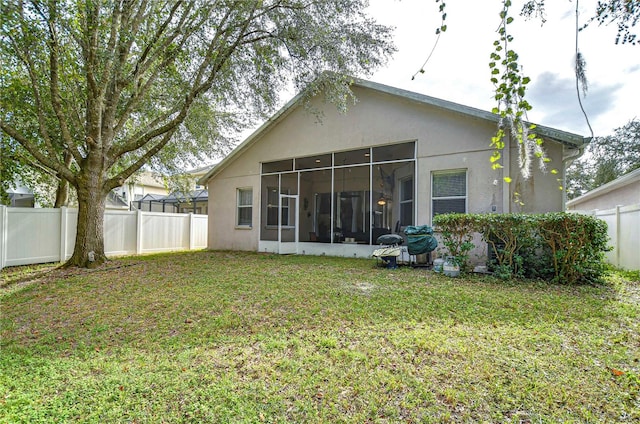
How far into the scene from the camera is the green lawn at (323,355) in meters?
2.13

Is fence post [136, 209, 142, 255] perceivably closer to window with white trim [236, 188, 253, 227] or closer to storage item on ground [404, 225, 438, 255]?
window with white trim [236, 188, 253, 227]

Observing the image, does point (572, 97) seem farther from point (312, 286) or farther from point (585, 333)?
point (312, 286)

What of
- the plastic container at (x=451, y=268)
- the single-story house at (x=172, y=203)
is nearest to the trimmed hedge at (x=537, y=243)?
the plastic container at (x=451, y=268)

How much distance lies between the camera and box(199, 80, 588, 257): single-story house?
747 centimetres

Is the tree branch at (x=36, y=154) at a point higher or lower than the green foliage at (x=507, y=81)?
higher

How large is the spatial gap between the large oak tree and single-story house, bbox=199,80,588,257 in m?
1.65

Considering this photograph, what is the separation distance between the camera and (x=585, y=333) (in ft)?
11.0

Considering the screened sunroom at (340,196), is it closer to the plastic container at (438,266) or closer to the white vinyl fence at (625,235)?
the plastic container at (438,266)

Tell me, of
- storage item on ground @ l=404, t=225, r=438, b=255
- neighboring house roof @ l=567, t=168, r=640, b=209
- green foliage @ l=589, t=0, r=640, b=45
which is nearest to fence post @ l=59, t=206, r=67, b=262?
storage item on ground @ l=404, t=225, r=438, b=255

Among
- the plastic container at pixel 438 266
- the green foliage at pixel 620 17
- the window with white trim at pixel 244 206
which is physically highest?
the green foliage at pixel 620 17

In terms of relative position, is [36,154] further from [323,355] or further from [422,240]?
[422,240]

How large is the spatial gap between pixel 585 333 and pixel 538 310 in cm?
81

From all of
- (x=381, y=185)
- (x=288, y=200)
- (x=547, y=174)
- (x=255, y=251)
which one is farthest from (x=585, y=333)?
(x=255, y=251)

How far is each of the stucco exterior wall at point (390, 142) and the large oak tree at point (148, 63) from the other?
1560 mm
